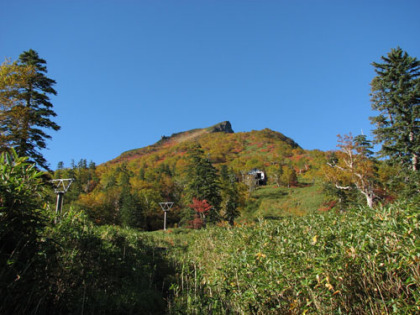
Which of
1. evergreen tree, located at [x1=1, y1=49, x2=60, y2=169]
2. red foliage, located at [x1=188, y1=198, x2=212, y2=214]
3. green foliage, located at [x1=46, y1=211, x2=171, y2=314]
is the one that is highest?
evergreen tree, located at [x1=1, y1=49, x2=60, y2=169]

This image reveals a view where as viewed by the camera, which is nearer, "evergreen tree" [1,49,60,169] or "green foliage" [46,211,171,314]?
"green foliage" [46,211,171,314]

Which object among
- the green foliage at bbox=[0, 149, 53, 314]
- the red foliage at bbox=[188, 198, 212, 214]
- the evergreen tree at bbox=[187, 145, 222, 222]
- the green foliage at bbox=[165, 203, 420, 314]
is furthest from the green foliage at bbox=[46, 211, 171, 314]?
the evergreen tree at bbox=[187, 145, 222, 222]

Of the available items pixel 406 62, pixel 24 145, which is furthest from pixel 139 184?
pixel 406 62

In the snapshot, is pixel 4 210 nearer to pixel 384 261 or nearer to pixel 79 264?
pixel 79 264

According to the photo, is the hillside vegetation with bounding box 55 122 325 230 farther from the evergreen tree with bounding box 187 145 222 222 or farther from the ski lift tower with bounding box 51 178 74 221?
the ski lift tower with bounding box 51 178 74 221

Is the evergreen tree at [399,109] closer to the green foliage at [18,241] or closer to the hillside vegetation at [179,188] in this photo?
the hillside vegetation at [179,188]

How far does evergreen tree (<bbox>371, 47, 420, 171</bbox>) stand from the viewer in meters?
17.2

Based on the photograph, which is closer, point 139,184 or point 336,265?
point 336,265

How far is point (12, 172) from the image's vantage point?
9.44 ft

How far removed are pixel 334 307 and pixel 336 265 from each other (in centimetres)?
59

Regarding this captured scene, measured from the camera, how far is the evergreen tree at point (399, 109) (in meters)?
17.2

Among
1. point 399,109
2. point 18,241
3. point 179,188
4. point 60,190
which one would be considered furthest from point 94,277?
point 179,188

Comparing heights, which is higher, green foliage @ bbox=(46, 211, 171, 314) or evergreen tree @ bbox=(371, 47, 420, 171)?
evergreen tree @ bbox=(371, 47, 420, 171)

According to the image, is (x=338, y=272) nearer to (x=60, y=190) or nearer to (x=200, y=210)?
(x=60, y=190)
